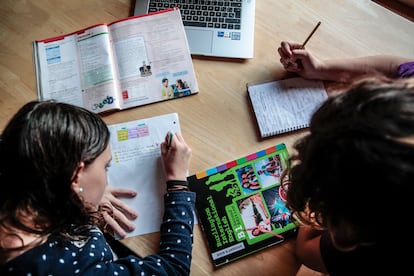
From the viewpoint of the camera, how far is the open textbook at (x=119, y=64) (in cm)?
90

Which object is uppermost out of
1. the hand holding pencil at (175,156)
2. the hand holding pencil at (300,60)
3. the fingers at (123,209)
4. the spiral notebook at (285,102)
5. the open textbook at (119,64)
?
the open textbook at (119,64)

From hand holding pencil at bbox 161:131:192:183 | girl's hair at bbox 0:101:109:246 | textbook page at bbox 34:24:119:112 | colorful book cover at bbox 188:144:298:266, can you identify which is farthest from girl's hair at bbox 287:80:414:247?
textbook page at bbox 34:24:119:112

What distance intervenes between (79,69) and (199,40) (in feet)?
0.99

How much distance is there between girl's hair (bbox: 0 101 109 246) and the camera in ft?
2.03

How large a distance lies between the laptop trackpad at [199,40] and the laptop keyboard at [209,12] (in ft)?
0.06

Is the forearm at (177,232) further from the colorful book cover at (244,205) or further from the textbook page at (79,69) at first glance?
the textbook page at (79,69)

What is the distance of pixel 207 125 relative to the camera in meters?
0.88

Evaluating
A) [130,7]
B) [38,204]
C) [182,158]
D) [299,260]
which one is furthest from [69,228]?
[130,7]

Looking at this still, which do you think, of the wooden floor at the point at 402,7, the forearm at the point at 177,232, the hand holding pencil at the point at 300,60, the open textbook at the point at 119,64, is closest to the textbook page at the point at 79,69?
the open textbook at the point at 119,64

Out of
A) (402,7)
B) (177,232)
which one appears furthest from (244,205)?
(402,7)

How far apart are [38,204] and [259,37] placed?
0.63 m

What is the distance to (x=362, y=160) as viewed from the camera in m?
0.53

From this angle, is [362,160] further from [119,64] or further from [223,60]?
[119,64]

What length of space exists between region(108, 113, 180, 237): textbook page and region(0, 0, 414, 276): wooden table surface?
0.02 meters
